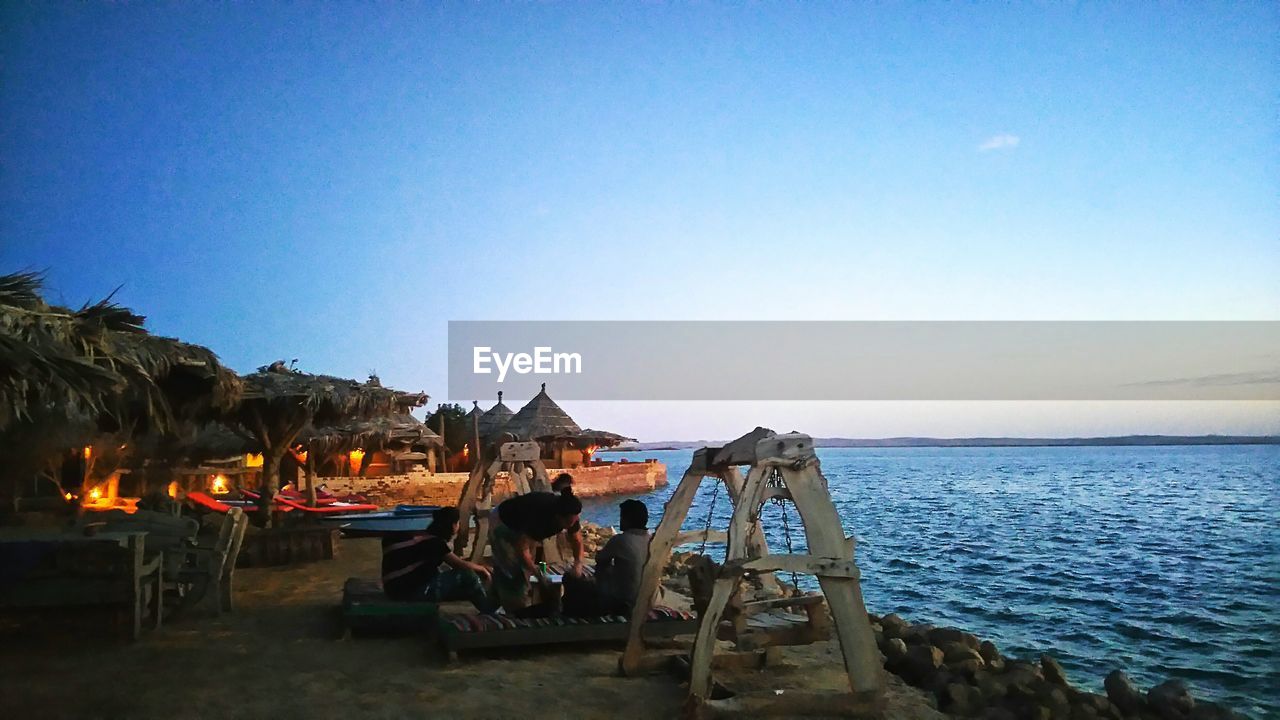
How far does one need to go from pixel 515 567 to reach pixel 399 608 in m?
1.09

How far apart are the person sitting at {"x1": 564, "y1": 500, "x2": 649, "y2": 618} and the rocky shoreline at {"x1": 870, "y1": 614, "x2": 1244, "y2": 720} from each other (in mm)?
2571

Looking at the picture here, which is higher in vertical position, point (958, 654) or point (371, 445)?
point (371, 445)

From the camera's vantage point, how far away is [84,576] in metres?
6.71

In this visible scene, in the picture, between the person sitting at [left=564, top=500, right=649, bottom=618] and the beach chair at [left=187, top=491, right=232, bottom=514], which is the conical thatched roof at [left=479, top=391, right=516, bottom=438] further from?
the person sitting at [left=564, top=500, right=649, bottom=618]

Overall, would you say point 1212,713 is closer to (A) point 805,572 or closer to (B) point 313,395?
(A) point 805,572

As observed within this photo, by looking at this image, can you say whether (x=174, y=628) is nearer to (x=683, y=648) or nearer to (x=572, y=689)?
(x=572, y=689)

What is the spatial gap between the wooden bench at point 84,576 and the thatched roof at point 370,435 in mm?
17239

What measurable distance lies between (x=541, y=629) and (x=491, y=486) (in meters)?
4.02

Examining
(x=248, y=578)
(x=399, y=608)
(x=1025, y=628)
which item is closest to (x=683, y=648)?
(x=399, y=608)

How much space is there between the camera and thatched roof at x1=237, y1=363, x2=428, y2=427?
12.3 meters

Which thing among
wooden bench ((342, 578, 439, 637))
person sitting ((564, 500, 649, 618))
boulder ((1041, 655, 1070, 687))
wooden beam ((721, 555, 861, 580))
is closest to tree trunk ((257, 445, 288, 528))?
wooden bench ((342, 578, 439, 637))

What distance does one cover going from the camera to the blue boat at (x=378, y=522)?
15623 millimetres

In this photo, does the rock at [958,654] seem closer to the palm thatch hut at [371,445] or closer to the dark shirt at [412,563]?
the dark shirt at [412,563]

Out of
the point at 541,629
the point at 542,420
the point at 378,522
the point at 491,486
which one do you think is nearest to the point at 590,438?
the point at 542,420
